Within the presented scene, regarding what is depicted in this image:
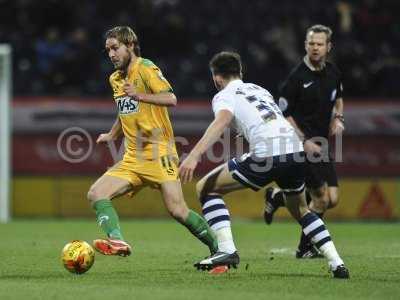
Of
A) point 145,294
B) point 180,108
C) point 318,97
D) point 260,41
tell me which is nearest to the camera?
point 145,294

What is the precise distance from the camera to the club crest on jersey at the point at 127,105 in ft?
30.7

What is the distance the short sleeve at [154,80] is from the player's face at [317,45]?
7.28 feet

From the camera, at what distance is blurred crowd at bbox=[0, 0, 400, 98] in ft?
67.6

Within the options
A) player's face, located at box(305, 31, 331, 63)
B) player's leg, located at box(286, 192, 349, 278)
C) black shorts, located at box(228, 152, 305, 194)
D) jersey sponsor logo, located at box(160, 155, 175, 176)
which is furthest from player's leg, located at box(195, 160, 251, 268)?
player's face, located at box(305, 31, 331, 63)

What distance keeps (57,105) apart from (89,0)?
130 inches

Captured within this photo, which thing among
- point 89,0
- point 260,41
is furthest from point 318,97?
point 89,0

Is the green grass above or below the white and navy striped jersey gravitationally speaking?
below

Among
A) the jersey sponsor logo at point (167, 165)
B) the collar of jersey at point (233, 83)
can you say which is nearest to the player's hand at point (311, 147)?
the jersey sponsor logo at point (167, 165)

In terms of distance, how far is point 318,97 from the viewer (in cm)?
1102

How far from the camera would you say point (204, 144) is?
26.6 ft

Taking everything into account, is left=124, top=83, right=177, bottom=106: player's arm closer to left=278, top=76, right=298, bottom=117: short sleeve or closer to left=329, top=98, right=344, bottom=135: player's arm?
left=278, top=76, right=298, bottom=117: short sleeve

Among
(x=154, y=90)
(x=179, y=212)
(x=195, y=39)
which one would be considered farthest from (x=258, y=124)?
(x=195, y=39)

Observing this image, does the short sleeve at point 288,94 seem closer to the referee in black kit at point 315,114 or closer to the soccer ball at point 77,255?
the referee in black kit at point 315,114

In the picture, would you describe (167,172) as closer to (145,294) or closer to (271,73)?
(145,294)
